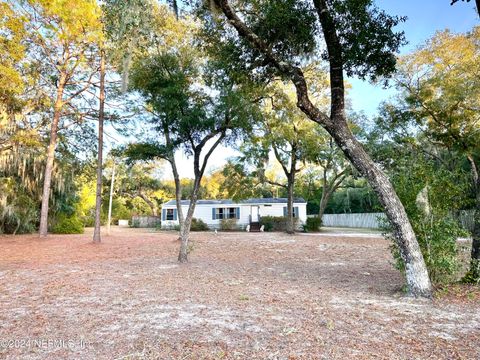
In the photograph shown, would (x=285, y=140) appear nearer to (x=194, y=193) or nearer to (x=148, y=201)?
(x=194, y=193)

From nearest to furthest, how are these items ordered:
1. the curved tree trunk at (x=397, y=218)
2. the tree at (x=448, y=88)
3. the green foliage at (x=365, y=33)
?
the curved tree trunk at (x=397, y=218), the green foliage at (x=365, y=33), the tree at (x=448, y=88)

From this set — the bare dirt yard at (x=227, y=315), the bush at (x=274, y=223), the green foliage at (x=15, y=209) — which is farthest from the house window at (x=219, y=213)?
the bare dirt yard at (x=227, y=315)

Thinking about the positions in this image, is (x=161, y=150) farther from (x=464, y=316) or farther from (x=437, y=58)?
(x=437, y=58)

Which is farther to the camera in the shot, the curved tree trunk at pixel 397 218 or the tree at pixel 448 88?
the tree at pixel 448 88

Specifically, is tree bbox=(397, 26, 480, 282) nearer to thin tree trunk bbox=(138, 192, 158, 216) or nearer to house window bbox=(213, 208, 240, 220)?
house window bbox=(213, 208, 240, 220)

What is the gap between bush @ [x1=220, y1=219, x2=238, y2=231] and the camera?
86.4ft

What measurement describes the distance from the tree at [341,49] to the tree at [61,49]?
6.81 meters

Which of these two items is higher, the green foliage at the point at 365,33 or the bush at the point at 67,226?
the green foliage at the point at 365,33

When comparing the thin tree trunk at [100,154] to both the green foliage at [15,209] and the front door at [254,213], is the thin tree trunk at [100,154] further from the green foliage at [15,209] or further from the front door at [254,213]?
the front door at [254,213]

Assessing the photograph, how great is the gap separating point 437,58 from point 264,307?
14.2 m

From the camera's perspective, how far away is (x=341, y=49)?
5855 millimetres

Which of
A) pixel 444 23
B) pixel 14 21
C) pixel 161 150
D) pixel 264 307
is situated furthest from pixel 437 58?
pixel 14 21

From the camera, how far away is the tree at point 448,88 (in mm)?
12414

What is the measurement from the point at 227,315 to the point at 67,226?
17798mm
